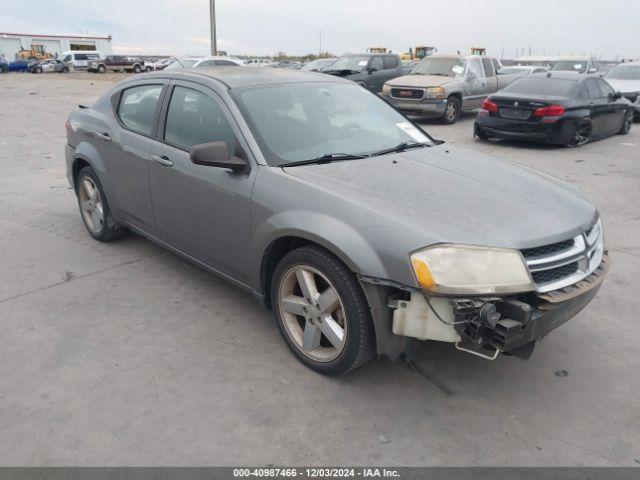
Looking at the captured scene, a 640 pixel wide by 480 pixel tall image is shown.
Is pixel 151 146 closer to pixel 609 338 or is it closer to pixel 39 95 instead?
pixel 609 338

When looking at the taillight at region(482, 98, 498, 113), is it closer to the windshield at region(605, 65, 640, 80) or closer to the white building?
the windshield at region(605, 65, 640, 80)

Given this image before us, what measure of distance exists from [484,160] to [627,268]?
6.57 feet

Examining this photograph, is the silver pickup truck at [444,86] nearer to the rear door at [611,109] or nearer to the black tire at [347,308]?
the rear door at [611,109]

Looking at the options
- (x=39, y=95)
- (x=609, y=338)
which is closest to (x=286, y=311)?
(x=609, y=338)

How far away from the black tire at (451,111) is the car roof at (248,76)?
33.2 ft

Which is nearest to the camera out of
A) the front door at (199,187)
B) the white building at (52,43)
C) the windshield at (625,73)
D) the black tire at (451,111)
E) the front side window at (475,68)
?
the front door at (199,187)

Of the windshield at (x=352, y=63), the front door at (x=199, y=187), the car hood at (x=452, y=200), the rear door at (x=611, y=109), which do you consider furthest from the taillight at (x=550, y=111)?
the front door at (x=199, y=187)

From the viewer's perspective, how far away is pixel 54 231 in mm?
5500

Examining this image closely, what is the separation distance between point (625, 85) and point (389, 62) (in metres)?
7.28

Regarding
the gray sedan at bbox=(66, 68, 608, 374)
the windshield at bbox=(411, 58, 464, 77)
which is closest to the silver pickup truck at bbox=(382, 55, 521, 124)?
the windshield at bbox=(411, 58, 464, 77)

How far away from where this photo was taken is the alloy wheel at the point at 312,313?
2.89 m

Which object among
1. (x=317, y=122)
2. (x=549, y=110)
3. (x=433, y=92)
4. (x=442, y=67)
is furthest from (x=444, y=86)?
(x=317, y=122)

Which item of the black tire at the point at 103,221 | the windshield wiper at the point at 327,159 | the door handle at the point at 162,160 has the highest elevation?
the windshield wiper at the point at 327,159

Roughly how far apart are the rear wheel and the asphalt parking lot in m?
6.83
